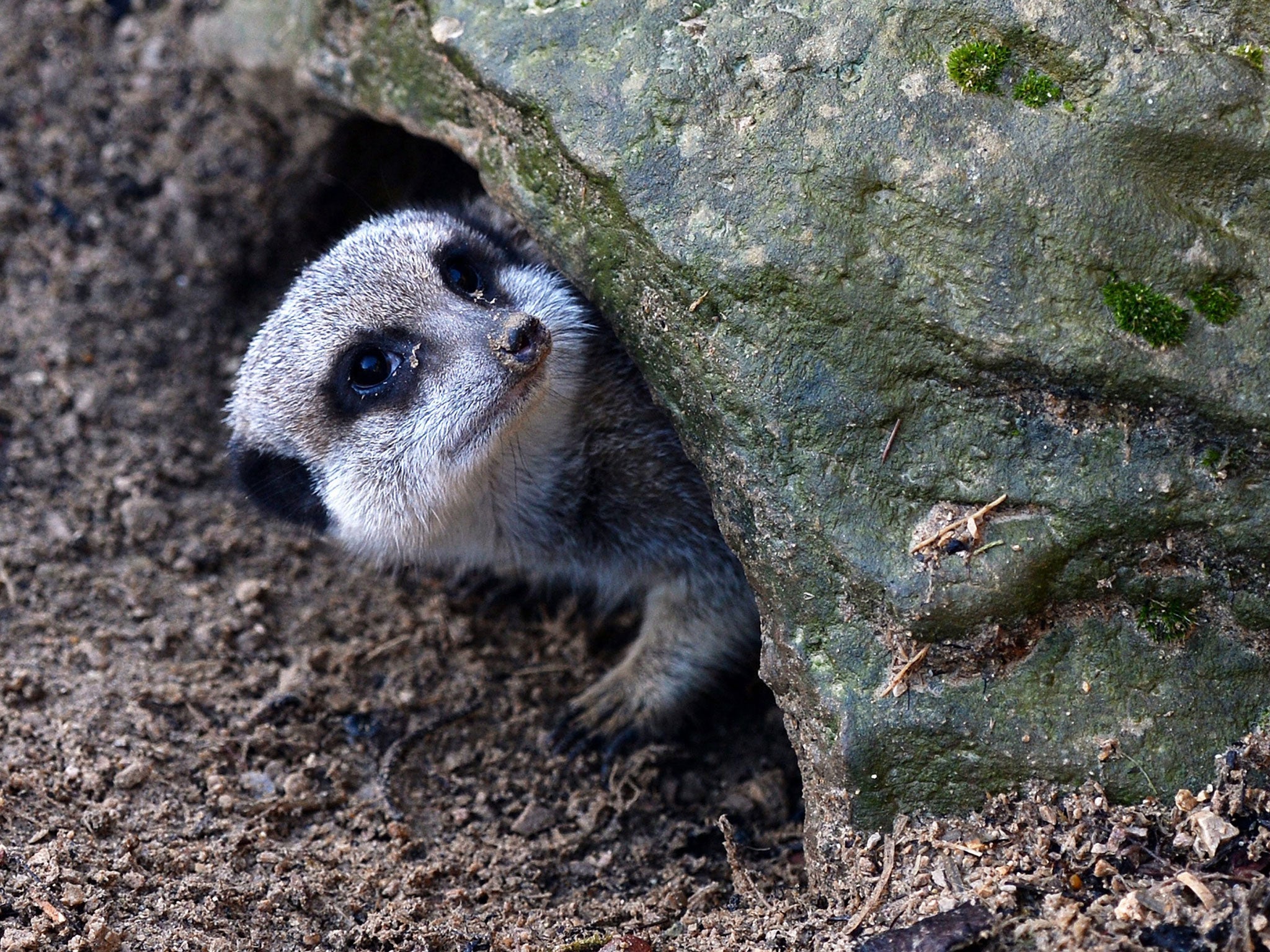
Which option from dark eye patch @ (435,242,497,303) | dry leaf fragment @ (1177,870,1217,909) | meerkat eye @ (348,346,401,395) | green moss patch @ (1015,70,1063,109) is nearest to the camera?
dry leaf fragment @ (1177,870,1217,909)

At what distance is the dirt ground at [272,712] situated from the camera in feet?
9.78

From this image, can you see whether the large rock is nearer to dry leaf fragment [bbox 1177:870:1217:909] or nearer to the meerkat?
dry leaf fragment [bbox 1177:870:1217:909]

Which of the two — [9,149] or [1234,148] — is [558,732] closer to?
[1234,148]

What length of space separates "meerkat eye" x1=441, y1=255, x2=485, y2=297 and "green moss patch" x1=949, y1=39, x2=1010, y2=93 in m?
2.01

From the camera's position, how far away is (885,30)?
3.09 m

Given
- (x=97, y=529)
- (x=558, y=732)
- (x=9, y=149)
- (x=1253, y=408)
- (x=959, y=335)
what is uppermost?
(x=1253, y=408)

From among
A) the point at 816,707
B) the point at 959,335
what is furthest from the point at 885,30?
the point at 816,707

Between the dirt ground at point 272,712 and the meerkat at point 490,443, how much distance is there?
0.41 meters

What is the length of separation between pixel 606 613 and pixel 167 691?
6.66 feet

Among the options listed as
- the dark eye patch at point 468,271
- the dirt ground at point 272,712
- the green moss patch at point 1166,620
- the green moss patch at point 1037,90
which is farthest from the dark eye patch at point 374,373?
the green moss patch at point 1166,620

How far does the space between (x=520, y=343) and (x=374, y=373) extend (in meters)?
0.67

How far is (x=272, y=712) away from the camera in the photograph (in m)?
4.43

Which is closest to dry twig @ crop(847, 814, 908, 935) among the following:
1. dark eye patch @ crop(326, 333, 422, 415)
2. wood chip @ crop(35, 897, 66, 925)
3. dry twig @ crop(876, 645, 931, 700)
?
dry twig @ crop(876, 645, 931, 700)

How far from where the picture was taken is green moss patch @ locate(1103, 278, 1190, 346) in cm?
281
